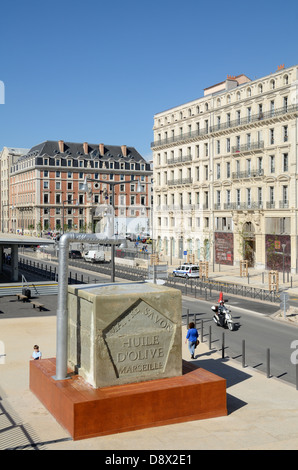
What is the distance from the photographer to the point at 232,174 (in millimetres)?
58750

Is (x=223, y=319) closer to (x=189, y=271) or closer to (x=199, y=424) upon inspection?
(x=199, y=424)

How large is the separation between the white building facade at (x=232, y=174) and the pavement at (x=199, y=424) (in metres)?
30.0

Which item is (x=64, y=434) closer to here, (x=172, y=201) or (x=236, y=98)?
(x=236, y=98)

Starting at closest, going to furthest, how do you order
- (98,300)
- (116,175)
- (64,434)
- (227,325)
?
1. (64,434)
2. (98,300)
3. (227,325)
4. (116,175)

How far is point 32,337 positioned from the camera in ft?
79.1

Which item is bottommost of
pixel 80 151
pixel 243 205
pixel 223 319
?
pixel 223 319

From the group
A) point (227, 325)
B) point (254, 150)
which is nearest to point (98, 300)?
point (227, 325)

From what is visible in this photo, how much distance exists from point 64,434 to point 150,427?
218cm

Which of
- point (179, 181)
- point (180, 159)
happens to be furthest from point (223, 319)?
point (180, 159)

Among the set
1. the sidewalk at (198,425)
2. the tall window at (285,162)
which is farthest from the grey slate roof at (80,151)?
the sidewalk at (198,425)

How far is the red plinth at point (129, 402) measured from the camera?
491 inches

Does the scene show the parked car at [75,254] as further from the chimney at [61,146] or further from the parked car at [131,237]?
the chimney at [61,146]

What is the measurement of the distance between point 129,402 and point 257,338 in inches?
527

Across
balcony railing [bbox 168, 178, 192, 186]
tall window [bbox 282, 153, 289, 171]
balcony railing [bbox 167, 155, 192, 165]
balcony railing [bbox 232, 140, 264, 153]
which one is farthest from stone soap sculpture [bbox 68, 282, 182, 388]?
balcony railing [bbox 167, 155, 192, 165]
